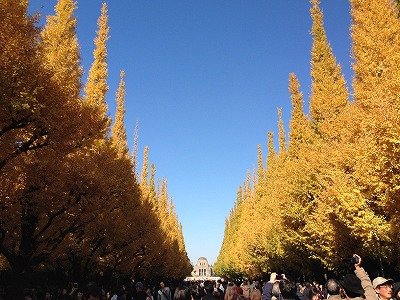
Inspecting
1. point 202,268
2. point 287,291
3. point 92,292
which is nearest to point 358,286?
point 287,291

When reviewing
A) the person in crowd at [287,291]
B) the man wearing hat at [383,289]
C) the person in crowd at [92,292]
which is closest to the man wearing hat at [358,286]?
the man wearing hat at [383,289]

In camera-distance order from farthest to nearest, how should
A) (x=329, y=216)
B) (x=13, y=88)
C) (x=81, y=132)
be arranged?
(x=329, y=216)
(x=81, y=132)
(x=13, y=88)

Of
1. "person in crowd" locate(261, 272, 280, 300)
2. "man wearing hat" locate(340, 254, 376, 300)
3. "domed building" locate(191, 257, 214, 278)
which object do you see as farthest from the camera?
"domed building" locate(191, 257, 214, 278)

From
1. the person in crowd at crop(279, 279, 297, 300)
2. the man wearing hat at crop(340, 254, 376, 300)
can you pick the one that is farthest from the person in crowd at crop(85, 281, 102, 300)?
the man wearing hat at crop(340, 254, 376, 300)

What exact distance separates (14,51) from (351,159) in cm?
1219

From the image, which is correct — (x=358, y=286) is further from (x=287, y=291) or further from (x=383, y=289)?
(x=287, y=291)

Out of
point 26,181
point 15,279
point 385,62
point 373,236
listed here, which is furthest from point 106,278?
point 385,62

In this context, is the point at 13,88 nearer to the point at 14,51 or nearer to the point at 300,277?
the point at 14,51

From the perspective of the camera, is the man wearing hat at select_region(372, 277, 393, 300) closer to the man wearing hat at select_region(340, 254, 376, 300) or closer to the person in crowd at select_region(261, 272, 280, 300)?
the man wearing hat at select_region(340, 254, 376, 300)

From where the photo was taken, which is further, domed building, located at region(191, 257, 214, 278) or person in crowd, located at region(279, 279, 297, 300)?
domed building, located at region(191, 257, 214, 278)

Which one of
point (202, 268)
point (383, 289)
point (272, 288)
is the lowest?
point (202, 268)

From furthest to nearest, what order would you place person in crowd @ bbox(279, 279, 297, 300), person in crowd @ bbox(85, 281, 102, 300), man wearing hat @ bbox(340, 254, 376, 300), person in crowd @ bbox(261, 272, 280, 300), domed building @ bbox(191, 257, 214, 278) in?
1. domed building @ bbox(191, 257, 214, 278)
2. person in crowd @ bbox(261, 272, 280, 300)
3. person in crowd @ bbox(279, 279, 297, 300)
4. person in crowd @ bbox(85, 281, 102, 300)
5. man wearing hat @ bbox(340, 254, 376, 300)

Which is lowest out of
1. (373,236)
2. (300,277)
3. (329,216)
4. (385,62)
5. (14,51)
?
(300,277)

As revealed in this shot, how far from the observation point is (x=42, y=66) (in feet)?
35.1
